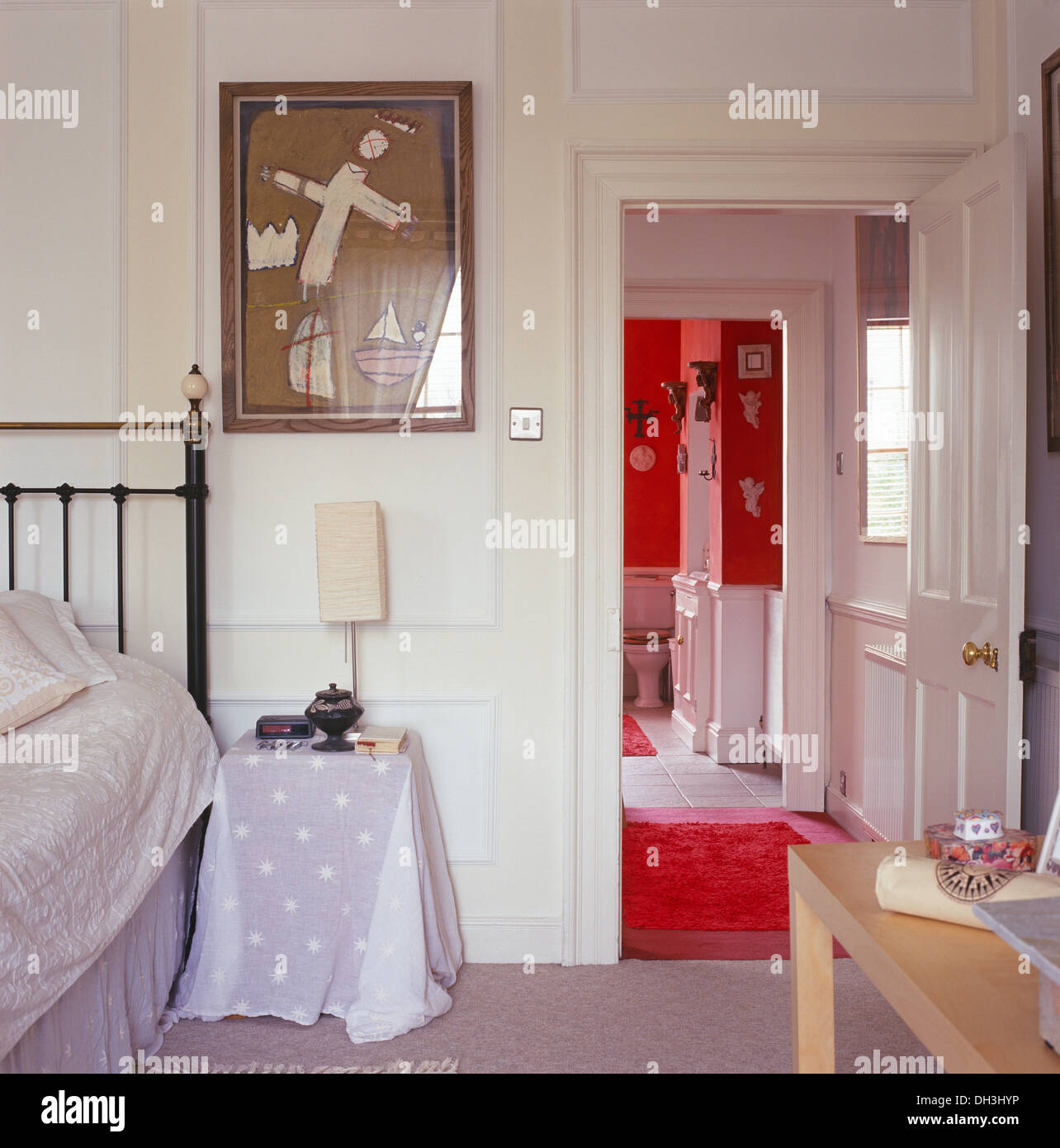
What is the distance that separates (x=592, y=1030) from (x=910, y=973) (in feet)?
4.72

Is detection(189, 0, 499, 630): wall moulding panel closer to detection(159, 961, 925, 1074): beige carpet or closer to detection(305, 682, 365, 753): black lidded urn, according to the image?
detection(305, 682, 365, 753): black lidded urn

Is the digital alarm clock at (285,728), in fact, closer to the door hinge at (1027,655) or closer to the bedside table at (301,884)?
the bedside table at (301,884)

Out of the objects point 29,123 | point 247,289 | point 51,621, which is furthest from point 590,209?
point 51,621

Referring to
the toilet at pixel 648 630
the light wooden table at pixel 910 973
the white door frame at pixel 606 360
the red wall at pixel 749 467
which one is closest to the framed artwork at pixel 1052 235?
the white door frame at pixel 606 360

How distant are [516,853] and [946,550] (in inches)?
56.2

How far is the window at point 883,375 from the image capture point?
3727 millimetres

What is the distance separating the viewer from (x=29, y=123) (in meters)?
2.82

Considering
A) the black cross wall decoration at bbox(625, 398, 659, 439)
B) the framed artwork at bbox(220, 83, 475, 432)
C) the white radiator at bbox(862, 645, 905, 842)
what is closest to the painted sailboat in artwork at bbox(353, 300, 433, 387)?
the framed artwork at bbox(220, 83, 475, 432)

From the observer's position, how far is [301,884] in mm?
2459

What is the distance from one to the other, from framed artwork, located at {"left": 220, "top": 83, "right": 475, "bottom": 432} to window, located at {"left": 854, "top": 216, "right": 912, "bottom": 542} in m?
1.79

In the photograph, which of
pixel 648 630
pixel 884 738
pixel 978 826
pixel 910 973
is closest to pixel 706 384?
pixel 648 630

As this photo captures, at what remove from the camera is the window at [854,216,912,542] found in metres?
3.73
